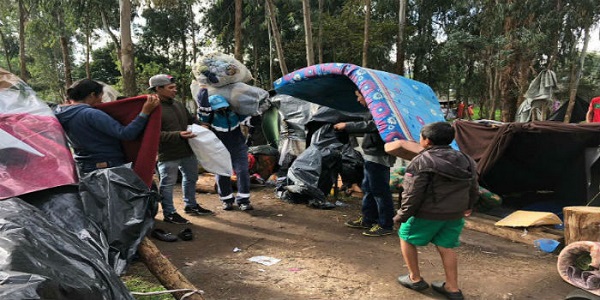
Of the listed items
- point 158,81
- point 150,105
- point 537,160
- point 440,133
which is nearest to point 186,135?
point 158,81


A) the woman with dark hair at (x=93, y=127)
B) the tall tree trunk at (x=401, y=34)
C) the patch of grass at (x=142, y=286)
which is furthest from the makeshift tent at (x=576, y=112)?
the patch of grass at (x=142, y=286)

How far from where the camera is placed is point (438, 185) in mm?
2705

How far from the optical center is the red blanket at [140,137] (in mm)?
3262

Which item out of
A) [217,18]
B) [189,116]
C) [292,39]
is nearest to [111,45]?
[217,18]

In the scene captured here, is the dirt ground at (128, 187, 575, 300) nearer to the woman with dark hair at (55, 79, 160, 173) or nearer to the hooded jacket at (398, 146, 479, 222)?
the hooded jacket at (398, 146, 479, 222)

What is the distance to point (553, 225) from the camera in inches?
173

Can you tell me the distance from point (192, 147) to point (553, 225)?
4.03m

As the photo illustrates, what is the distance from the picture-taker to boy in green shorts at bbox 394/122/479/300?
268 cm

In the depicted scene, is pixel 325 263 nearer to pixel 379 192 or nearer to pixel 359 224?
pixel 379 192

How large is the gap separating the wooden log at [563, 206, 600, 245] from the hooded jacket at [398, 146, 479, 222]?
5.28 feet

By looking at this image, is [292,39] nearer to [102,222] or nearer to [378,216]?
[378,216]

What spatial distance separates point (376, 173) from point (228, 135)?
1915mm

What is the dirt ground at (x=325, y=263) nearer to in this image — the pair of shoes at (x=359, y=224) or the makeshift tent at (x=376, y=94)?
the pair of shoes at (x=359, y=224)

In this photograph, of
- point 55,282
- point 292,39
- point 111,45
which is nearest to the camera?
point 55,282
